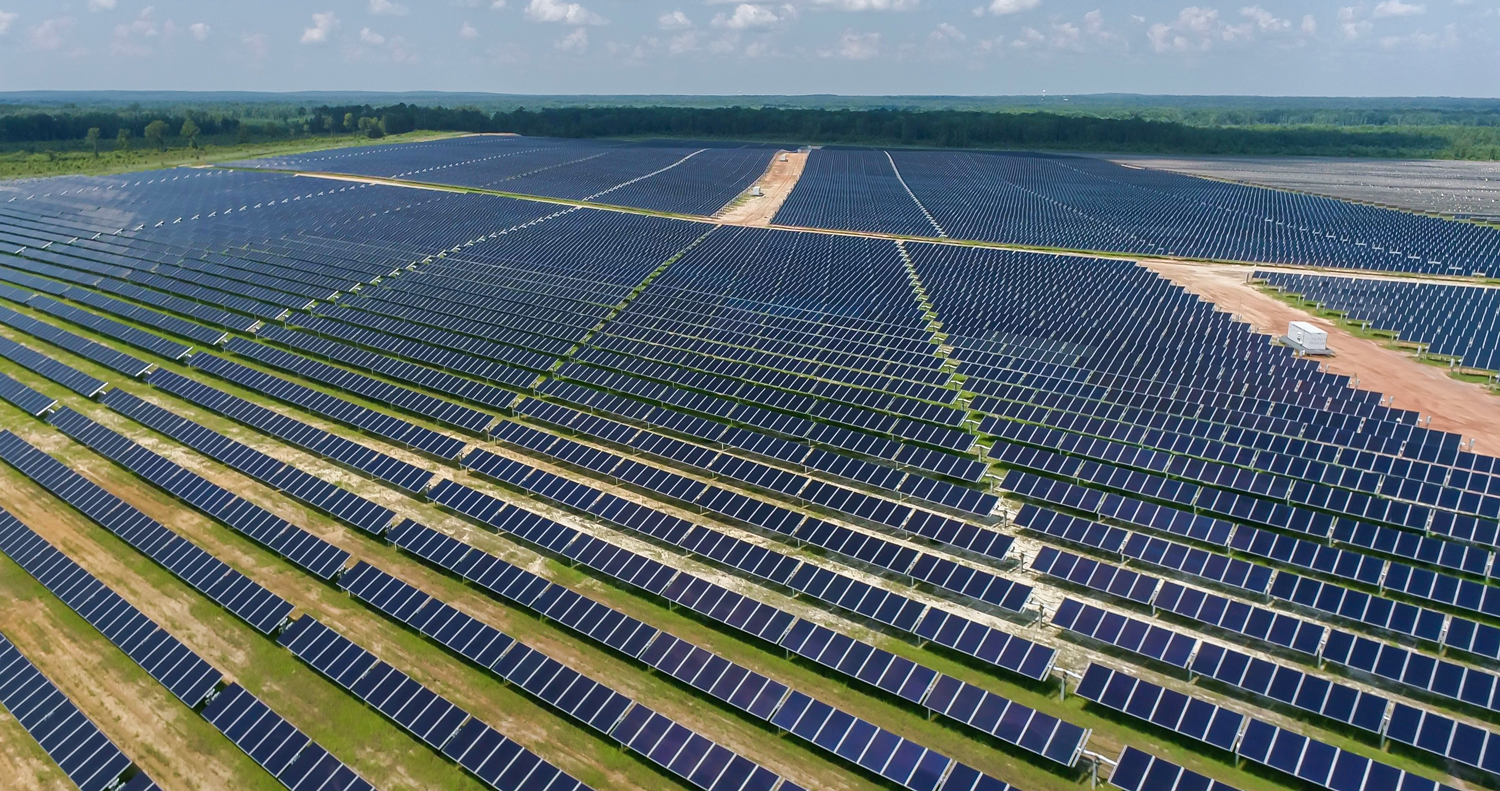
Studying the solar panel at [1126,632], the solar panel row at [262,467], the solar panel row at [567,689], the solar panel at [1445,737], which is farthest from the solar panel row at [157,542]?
the solar panel at [1445,737]

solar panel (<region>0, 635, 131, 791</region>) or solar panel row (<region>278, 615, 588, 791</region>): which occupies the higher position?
solar panel row (<region>278, 615, 588, 791</region>)

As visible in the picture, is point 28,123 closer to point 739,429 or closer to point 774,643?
point 739,429

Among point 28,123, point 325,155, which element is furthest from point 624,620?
point 28,123

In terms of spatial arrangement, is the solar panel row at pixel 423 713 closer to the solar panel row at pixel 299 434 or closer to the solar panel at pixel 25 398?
the solar panel row at pixel 299 434

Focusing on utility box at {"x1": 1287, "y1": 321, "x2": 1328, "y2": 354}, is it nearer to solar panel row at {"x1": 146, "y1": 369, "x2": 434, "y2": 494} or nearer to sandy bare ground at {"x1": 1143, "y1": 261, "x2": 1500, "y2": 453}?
sandy bare ground at {"x1": 1143, "y1": 261, "x2": 1500, "y2": 453}

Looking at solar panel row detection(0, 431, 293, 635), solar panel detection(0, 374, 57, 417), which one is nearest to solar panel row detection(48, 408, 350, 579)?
solar panel row detection(0, 431, 293, 635)

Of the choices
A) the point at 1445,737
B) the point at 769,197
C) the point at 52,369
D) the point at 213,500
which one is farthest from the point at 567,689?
the point at 769,197

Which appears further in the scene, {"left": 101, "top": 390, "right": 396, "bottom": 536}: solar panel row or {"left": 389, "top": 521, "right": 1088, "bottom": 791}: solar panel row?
{"left": 101, "top": 390, "right": 396, "bottom": 536}: solar panel row

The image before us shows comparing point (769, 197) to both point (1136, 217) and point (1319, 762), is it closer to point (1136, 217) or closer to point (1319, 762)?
point (1136, 217)
